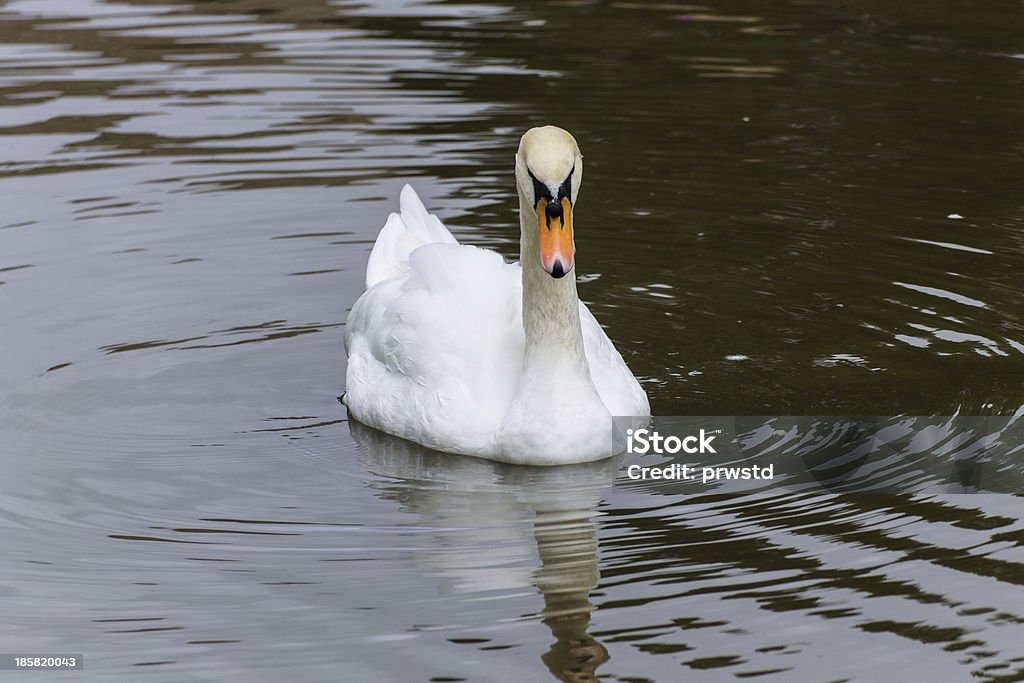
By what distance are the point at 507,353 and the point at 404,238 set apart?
1579 millimetres

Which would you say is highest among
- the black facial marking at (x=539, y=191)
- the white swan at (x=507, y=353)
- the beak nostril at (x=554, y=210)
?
the black facial marking at (x=539, y=191)

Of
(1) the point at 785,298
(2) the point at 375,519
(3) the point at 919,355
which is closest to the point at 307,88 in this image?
(1) the point at 785,298

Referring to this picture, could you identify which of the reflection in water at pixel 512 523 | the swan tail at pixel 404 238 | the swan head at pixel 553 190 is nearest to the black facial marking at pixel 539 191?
the swan head at pixel 553 190

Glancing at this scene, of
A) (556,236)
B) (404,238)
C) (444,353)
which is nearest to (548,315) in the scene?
(444,353)

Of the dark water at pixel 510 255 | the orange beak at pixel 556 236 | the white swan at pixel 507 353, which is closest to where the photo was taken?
the dark water at pixel 510 255

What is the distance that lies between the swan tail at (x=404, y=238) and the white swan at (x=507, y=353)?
28.4 inches

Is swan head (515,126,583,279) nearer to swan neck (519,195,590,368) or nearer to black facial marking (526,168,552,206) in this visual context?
black facial marking (526,168,552,206)

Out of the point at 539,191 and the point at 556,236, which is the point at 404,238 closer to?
the point at 539,191

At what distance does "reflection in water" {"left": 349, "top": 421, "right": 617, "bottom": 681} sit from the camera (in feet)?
20.4

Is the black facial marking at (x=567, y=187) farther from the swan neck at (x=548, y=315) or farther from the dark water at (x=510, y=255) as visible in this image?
the dark water at (x=510, y=255)

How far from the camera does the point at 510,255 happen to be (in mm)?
10750

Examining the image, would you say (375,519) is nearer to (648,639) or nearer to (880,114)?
(648,639)

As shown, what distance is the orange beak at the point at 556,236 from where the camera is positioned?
280 inches

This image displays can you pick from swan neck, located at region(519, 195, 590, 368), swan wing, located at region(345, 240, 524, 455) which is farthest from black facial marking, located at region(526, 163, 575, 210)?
swan wing, located at region(345, 240, 524, 455)
